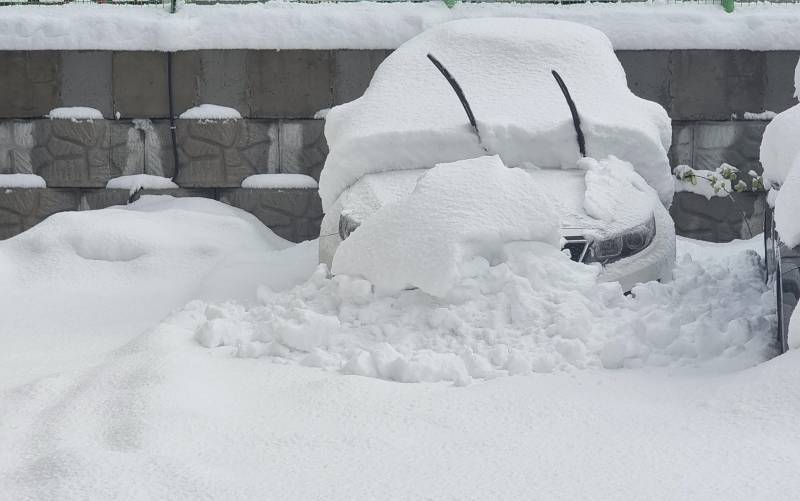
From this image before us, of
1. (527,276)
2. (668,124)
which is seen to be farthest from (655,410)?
(668,124)

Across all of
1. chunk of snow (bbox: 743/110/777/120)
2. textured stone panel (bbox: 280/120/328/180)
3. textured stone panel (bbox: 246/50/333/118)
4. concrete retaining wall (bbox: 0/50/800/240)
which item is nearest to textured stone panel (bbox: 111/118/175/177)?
concrete retaining wall (bbox: 0/50/800/240)

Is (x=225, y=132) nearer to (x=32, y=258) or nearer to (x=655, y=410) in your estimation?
(x=32, y=258)

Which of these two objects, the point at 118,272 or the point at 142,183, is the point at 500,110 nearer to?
the point at 118,272

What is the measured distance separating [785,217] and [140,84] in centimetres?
609

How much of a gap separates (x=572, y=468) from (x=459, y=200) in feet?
6.97

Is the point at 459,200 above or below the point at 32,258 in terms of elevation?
above

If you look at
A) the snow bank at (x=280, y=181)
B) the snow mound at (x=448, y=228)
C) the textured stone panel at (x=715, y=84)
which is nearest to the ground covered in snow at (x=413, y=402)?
the snow mound at (x=448, y=228)

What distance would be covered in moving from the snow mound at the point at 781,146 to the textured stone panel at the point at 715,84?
157 inches

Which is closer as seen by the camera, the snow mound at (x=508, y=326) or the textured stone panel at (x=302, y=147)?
the snow mound at (x=508, y=326)

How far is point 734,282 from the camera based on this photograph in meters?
5.16

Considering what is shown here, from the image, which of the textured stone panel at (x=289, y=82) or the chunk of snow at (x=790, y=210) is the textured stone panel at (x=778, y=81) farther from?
the chunk of snow at (x=790, y=210)

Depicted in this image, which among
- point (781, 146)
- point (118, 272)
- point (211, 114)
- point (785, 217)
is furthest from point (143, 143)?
point (785, 217)

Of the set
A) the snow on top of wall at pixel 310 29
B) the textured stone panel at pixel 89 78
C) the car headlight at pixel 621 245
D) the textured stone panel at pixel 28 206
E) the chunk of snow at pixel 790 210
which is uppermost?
the snow on top of wall at pixel 310 29

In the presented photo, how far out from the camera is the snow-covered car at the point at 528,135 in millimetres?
5141
